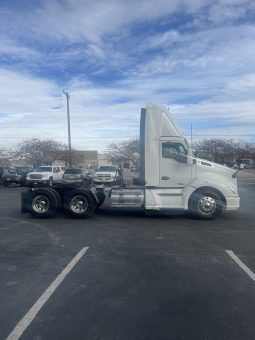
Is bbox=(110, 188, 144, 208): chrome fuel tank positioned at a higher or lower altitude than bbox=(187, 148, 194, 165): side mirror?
lower

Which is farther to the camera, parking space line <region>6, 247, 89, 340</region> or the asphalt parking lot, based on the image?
the asphalt parking lot

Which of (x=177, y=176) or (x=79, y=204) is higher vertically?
(x=177, y=176)

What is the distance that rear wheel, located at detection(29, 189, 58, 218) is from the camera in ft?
41.2

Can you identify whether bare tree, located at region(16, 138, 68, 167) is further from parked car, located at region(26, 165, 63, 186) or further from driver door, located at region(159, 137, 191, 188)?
driver door, located at region(159, 137, 191, 188)

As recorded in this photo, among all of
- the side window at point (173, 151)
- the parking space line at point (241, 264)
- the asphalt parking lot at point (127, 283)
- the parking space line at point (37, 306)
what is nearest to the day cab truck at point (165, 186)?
the side window at point (173, 151)

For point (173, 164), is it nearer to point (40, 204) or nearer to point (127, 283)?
point (40, 204)

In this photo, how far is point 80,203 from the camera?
41.3 feet

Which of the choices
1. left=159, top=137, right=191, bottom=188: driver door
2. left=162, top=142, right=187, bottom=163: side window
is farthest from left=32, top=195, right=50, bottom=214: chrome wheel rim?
left=162, top=142, right=187, bottom=163: side window

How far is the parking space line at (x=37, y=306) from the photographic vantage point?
4.09 metres

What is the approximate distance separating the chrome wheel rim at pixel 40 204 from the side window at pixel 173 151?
4282mm

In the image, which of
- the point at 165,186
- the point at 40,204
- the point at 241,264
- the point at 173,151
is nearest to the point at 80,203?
the point at 40,204

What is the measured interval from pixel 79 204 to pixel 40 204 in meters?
1.36

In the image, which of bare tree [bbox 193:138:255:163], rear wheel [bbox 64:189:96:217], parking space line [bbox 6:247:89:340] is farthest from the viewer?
bare tree [bbox 193:138:255:163]

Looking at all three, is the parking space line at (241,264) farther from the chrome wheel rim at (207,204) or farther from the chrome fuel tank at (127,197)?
the chrome fuel tank at (127,197)
